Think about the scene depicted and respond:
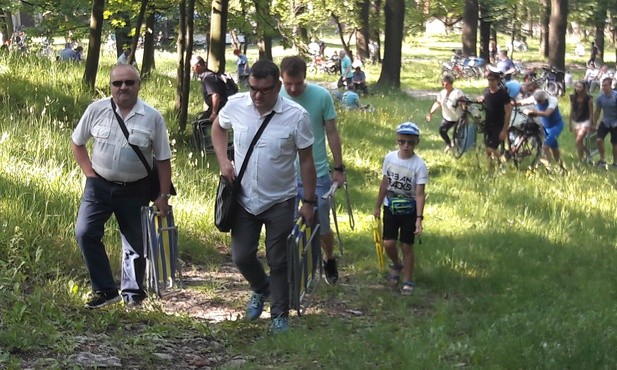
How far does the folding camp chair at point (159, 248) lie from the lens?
293 inches

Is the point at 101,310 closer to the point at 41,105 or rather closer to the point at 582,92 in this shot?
the point at 41,105

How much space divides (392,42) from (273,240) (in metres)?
27.1

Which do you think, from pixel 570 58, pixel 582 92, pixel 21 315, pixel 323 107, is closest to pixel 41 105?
pixel 323 107

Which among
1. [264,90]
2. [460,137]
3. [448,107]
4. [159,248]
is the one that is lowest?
[460,137]

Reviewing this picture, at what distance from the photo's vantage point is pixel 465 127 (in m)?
18.6

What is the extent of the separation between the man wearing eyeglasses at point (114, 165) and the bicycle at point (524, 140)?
36.1 feet

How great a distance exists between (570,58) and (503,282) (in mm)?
57909

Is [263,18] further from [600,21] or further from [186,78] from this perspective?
[600,21]

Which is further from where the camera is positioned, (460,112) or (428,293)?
(460,112)

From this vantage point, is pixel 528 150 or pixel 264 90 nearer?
pixel 264 90

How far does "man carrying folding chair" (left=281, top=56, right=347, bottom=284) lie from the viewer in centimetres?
820

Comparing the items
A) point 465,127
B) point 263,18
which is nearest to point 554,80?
point 465,127

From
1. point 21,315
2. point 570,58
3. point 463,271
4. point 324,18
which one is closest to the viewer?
point 21,315

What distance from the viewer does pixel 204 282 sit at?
9.08 metres
